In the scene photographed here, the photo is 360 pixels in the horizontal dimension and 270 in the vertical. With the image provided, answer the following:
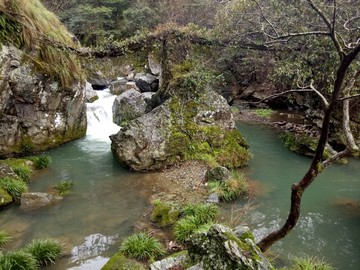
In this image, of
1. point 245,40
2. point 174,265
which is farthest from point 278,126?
point 174,265

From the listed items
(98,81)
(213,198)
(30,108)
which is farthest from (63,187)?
(98,81)

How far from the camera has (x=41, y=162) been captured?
11211 mm

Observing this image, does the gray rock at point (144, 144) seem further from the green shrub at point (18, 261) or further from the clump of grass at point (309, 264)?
the clump of grass at point (309, 264)

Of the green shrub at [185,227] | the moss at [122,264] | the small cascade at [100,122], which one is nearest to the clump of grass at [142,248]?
the moss at [122,264]

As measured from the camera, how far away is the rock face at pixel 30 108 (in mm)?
11172

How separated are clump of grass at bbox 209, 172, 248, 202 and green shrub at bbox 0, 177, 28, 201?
5.38 m

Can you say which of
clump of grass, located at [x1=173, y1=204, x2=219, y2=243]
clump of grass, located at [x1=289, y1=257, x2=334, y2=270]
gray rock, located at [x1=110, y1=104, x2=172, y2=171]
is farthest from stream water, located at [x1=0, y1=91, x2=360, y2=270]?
clump of grass, located at [x1=173, y1=204, x2=219, y2=243]

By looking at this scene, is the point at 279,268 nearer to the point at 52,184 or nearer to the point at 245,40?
the point at 52,184

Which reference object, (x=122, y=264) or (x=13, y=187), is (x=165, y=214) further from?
(x=13, y=187)

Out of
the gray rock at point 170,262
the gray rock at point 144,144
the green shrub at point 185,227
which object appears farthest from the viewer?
the gray rock at point 144,144

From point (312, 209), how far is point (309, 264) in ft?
10.3

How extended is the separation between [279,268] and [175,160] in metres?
5.75

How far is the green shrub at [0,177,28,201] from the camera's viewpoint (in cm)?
884

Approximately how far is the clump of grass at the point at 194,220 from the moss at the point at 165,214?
0.81ft
